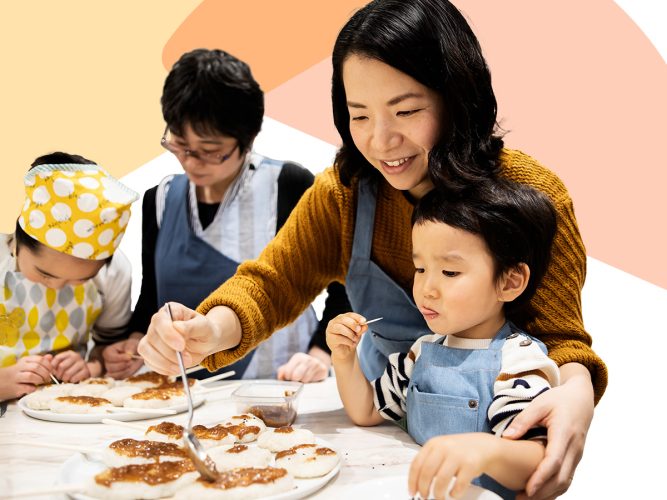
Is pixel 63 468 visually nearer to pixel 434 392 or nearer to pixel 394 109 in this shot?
pixel 434 392

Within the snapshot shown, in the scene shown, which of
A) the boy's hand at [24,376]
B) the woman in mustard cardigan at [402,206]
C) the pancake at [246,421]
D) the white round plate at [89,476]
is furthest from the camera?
the boy's hand at [24,376]

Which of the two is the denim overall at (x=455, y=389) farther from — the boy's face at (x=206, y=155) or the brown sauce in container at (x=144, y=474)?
the boy's face at (x=206, y=155)

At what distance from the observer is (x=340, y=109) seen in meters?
1.59

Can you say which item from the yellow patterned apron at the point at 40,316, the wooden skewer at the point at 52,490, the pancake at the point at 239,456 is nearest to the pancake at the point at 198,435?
the pancake at the point at 239,456

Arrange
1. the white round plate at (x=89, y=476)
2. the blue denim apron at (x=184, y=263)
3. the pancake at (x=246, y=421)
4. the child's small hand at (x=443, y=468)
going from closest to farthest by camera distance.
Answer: the child's small hand at (x=443, y=468) → the white round plate at (x=89, y=476) → the pancake at (x=246, y=421) → the blue denim apron at (x=184, y=263)

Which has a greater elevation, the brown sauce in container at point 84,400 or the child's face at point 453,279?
the child's face at point 453,279

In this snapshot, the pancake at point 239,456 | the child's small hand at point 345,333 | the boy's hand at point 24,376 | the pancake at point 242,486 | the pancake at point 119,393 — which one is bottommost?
the boy's hand at point 24,376

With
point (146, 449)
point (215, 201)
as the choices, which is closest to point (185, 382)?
point (146, 449)

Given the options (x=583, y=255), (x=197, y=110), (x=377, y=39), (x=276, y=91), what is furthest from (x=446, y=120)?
(x=276, y=91)

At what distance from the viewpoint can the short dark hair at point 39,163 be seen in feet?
6.46

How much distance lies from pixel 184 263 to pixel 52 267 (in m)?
0.57

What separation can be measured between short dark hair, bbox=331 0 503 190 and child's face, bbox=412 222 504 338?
11cm

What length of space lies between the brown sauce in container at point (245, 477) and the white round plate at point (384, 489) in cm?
12

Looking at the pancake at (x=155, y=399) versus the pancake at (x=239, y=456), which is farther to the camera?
the pancake at (x=155, y=399)
